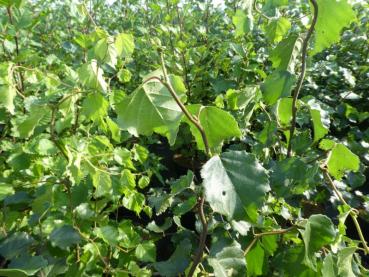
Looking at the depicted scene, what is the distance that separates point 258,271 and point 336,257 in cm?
28

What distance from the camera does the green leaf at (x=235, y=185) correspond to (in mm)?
799

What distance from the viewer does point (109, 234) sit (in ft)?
4.30

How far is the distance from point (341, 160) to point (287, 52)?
1.13 feet

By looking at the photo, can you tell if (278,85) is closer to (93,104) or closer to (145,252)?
(93,104)

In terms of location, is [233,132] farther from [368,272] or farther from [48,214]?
[48,214]

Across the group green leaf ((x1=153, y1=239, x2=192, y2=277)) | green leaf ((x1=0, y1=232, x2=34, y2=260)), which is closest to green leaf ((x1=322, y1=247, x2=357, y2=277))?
green leaf ((x1=153, y1=239, x2=192, y2=277))

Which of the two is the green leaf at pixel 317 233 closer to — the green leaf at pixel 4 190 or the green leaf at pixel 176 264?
the green leaf at pixel 176 264

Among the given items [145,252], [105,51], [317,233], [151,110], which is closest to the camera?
[151,110]

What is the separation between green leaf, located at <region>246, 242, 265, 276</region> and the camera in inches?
47.9

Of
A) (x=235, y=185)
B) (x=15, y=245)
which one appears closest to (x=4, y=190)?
(x=15, y=245)

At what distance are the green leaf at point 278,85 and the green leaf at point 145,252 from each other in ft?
2.48

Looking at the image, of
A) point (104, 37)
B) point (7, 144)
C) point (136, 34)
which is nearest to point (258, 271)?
point (104, 37)

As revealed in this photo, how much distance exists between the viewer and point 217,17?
4.50m

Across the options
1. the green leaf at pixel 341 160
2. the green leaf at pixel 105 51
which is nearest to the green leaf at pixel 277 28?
the green leaf at pixel 341 160
